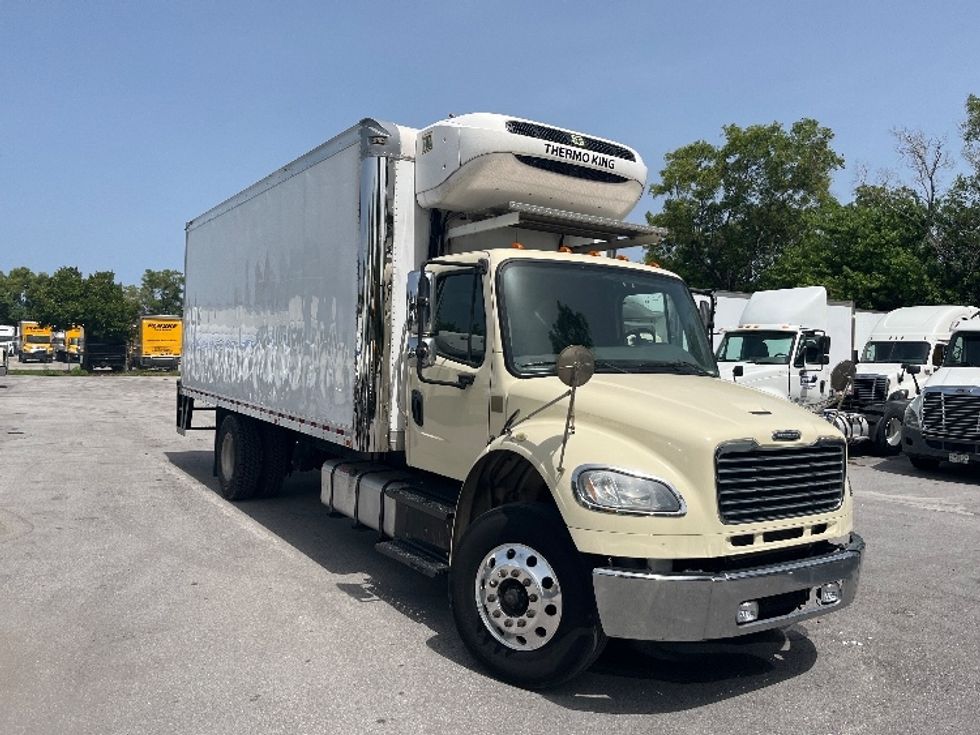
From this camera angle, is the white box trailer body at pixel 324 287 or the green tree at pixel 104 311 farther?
the green tree at pixel 104 311

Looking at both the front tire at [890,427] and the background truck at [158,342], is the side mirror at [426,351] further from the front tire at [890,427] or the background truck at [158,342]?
the background truck at [158,342]

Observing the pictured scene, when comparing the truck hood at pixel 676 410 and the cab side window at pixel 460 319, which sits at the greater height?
the cab side window at pixel 460 319

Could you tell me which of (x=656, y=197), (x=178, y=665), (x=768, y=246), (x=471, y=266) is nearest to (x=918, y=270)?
(x=768, y=246)

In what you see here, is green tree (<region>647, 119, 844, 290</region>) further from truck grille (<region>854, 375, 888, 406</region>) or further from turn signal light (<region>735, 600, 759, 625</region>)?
turn signal light (<region>735, 600, 759, 625</region>)

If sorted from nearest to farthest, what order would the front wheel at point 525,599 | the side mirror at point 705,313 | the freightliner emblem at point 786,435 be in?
the front wheel at point 525,599
the freightliner emblem at point 786,435
the side mirror at point 705,313

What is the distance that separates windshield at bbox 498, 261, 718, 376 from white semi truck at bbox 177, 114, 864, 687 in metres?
0.02

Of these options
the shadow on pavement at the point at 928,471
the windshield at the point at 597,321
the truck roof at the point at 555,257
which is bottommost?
the shadow on pavement at the point at 928,471

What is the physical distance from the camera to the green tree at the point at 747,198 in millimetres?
36875

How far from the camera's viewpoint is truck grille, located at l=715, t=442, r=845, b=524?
4.17m

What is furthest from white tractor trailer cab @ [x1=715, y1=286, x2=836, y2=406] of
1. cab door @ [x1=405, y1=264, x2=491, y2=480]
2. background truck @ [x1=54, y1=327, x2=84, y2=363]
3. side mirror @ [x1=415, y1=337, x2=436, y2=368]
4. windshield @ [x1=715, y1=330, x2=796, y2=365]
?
background truck @ [x1=54, y1=327, x2=84, y2=363]

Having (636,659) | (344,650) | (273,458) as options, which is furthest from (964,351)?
(344,650)

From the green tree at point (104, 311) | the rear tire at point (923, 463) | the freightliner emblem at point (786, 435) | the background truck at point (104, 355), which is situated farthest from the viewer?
the green tree at point (104, 311)

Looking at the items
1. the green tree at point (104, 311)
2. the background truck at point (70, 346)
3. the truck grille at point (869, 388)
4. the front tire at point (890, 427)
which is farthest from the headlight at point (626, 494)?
the background truck at point (70, 346)

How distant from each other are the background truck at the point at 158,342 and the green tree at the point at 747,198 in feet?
89.8
